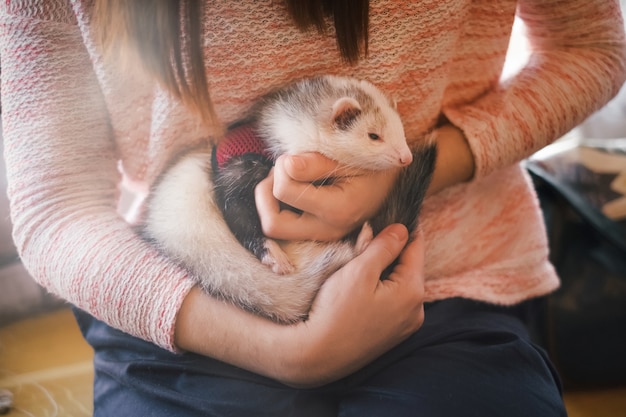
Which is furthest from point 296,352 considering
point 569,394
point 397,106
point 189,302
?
point 569,394

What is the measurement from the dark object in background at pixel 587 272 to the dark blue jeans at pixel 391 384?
16 centimetres

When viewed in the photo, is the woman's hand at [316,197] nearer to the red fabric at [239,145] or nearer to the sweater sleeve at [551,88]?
the red fabric at [239,145]

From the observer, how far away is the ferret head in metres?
0.39

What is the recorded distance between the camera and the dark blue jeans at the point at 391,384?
407 millimetres

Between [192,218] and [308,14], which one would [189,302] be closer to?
[192,218]

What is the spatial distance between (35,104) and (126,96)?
0.23 ft

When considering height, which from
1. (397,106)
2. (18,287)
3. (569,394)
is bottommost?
(569,394)

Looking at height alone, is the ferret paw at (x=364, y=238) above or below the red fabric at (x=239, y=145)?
below

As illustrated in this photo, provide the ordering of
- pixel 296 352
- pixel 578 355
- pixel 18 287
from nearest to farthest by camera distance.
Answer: pixel 296 352 < pixel 18 287 < pixel 578 355

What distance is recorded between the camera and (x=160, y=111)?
45 cm

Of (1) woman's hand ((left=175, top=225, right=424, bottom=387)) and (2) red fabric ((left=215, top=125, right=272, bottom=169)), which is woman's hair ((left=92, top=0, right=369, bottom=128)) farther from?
(1) woman's hand ((left=175, top=225, right=424, bottom=387))

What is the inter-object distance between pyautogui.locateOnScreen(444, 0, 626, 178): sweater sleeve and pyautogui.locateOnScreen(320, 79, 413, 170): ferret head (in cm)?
12

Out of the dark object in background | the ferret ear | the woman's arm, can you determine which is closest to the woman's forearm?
the woman's arm

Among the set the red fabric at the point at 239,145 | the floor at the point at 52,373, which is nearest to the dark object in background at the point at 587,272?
the floor at the point at 52,373
